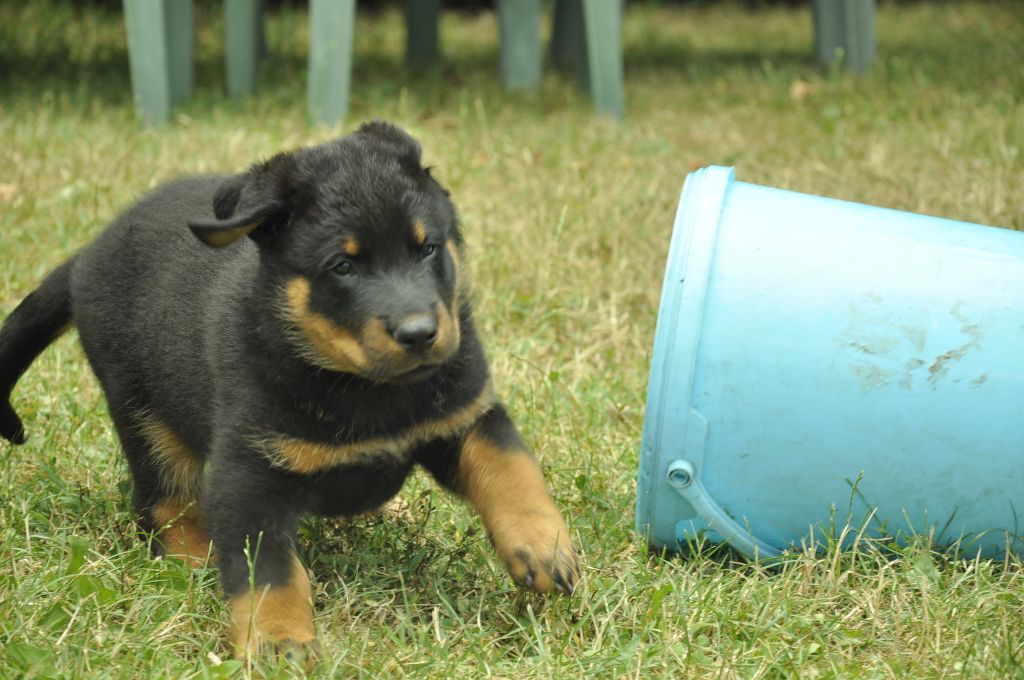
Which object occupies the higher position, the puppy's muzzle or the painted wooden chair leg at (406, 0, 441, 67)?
the puppy's muzzle

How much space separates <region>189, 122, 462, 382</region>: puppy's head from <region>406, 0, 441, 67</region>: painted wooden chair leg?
6.75m

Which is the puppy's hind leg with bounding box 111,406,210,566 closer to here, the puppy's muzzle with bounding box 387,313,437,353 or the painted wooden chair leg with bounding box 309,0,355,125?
the puppy's muzzle with bounding box 387,313,437,353

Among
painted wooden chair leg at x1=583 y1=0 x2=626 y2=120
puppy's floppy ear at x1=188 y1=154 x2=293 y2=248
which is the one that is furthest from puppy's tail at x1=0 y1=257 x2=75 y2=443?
painted wooden chair leg at x1=583 y1=0 x2=626 y2=120

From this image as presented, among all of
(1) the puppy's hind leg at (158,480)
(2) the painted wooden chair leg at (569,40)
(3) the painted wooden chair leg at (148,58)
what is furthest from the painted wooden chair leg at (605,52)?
(1) the puppy's hind leg at (158,480)

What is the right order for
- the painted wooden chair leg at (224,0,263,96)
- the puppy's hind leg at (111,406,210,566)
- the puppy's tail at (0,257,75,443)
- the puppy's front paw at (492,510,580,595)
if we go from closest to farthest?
the puppy's front paw at (492,510,580,595) → the puppy's hind leg at (111,406,210,566) → the puppy's tail at (0,257,75,443) → the painted wooden chair leg at (224,0,263,96)

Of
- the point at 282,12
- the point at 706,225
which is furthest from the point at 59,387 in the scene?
the point at 282,12

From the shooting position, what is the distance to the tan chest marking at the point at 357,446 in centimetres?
267

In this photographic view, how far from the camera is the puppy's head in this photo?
2.54 metres

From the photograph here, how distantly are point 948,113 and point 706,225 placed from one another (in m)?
4.18

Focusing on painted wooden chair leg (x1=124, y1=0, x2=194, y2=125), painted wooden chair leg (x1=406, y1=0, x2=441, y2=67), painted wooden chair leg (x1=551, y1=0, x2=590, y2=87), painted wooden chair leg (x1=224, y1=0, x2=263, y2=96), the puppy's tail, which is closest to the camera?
the puppy's tail

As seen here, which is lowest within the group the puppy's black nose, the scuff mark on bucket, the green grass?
the green grass

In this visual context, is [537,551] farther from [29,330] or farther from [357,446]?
[29,330]

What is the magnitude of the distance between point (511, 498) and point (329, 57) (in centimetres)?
435

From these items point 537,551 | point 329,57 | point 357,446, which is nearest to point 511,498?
point 537,551
